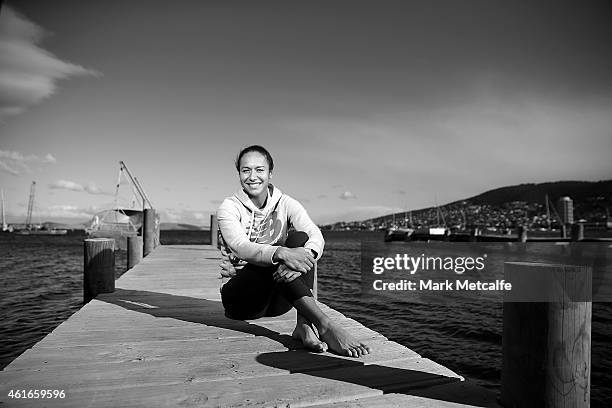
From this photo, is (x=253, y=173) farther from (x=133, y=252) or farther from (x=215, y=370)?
(x=133, y=252)

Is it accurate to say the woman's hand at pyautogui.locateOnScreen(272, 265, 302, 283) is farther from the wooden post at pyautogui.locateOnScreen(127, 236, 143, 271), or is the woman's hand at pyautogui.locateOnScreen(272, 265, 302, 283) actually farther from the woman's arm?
the wooden post at pyautogui.locateOnScreen(127, 236, 143, 271)

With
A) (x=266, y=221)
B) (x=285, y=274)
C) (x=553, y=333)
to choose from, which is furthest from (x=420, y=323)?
(x=553, y=333)

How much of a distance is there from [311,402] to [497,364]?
5.91m

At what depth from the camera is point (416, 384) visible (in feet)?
7.98

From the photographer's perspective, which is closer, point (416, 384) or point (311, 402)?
point (311, 402)

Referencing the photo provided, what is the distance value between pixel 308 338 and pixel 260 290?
61cm

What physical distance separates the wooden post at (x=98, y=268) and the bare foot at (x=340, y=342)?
469 centimetres

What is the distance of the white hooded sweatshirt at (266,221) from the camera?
11.1 feet

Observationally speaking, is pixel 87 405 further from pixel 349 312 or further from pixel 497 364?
pixel 349 312

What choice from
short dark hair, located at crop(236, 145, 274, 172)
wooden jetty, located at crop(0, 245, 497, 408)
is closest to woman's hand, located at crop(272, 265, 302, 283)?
wooden jetty, located at crop(0, 245, 497, 408)

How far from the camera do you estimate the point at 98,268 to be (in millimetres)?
6352

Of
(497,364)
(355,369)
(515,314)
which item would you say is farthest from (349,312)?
(515,314)

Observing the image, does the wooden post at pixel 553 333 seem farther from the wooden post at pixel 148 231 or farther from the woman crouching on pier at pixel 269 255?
the wooden post at pixel 148 231

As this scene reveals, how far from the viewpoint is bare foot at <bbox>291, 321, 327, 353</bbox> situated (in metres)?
3.07
